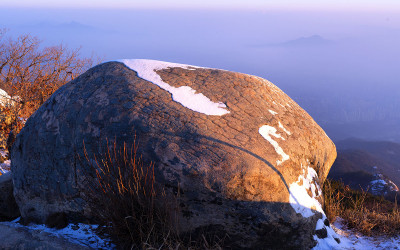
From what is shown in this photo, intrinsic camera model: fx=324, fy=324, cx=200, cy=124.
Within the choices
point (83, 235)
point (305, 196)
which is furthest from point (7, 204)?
point (305, 196)

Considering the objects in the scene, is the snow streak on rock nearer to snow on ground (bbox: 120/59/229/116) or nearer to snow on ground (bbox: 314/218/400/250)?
snow on ground (bbox: 314/218/400/250)

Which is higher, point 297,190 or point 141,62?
point 141,62

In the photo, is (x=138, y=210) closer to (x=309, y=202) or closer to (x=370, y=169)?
(x=309, y=202)

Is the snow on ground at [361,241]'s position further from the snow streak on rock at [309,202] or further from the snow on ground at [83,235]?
the snow on ground at [83,235]

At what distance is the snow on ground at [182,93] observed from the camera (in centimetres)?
341

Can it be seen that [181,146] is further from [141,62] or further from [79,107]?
[141,62]

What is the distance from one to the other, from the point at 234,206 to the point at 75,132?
6.18 ft

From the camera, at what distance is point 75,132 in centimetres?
351

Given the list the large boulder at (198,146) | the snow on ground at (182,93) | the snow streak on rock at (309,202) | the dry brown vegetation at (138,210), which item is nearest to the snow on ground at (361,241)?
the snow streak on rock at (309,202)

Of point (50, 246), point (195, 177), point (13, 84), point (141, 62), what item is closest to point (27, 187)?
point (50, 246)

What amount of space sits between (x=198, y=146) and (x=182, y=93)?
0.82 metres

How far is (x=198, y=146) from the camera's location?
9.84 feet

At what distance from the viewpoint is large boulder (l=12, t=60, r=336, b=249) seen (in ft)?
9.62

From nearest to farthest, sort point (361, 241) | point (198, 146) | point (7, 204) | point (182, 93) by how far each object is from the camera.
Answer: point (198, 146) < point (182, 93) < point (361, 241) < point (7, 204)
